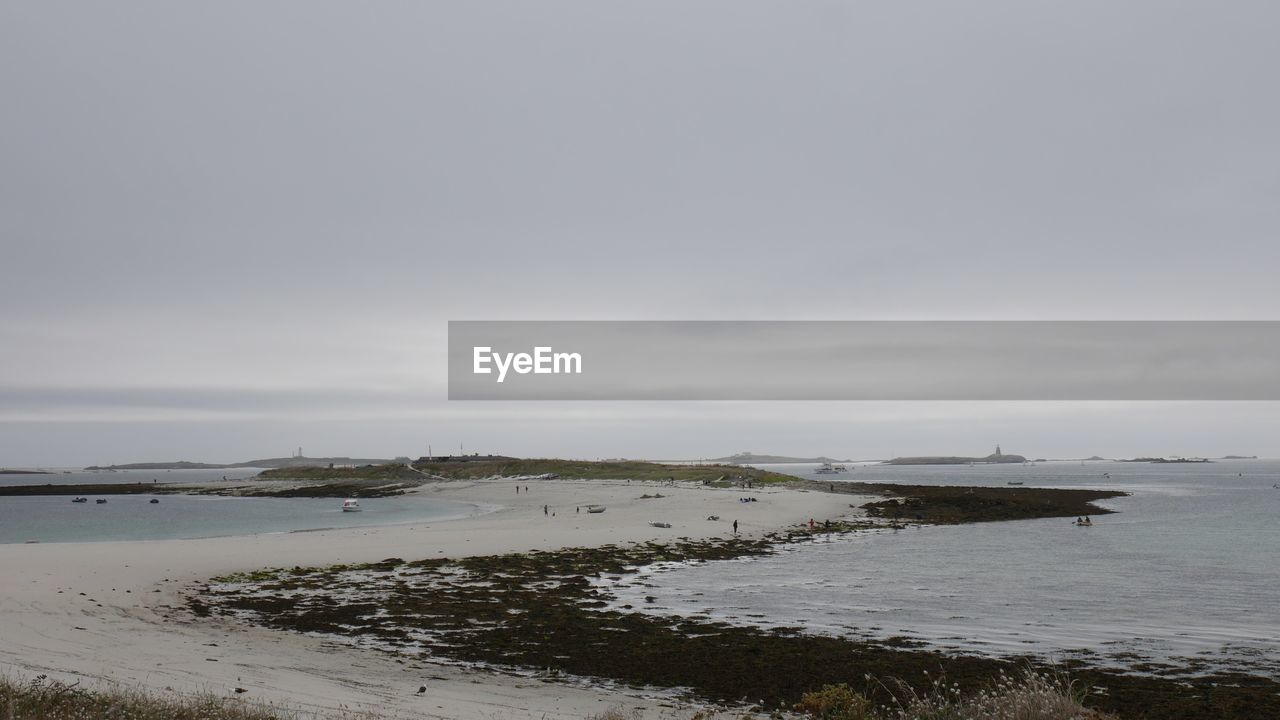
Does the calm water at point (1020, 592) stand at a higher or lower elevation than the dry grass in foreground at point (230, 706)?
lower

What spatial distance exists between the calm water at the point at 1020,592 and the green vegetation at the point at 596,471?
200 ft

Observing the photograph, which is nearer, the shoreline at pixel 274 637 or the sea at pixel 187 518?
the shoreline at pixel 274 637

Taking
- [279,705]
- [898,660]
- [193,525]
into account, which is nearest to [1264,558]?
[898,660]

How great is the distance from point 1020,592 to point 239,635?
79.6 feet

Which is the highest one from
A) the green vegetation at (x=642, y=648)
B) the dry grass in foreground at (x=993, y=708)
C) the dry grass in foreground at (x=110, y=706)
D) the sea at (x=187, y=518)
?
the dry grass in foreground at (x=110, y=706)

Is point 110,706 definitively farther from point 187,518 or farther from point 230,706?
point 187,518

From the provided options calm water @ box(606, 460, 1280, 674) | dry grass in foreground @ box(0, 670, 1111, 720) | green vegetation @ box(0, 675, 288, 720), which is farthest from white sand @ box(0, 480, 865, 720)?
calm water @ box(606, 460, 1280, 674)

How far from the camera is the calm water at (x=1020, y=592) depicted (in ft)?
66.8

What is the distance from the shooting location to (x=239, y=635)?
1988 centimetres

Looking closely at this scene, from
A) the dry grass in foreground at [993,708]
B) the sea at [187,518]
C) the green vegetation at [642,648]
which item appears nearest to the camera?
the dry grass in foreground at [993,708]

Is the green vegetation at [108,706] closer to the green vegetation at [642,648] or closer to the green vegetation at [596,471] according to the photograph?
the green vegetation at [642,648]

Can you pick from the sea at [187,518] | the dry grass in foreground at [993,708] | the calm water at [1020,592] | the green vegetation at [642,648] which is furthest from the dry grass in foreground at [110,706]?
the sea at [187,518]

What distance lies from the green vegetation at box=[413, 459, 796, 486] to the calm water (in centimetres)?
6103

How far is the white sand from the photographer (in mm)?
14227
